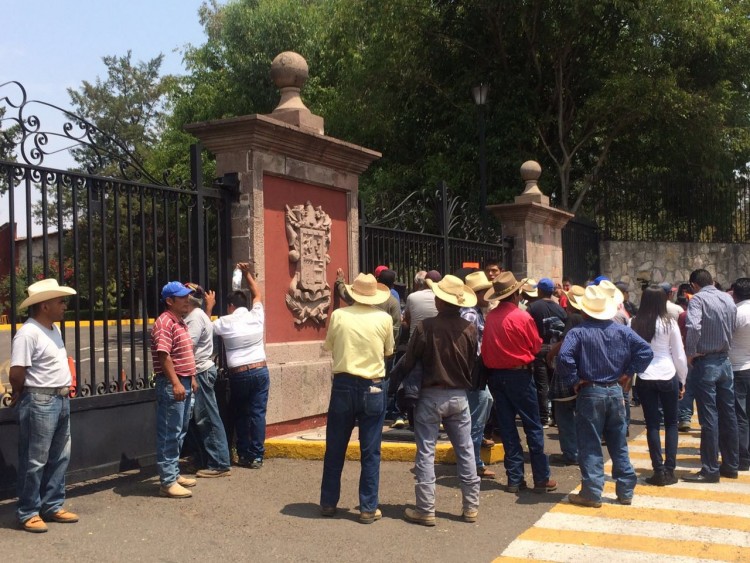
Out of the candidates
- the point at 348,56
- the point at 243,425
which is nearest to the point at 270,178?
the point at 243,425

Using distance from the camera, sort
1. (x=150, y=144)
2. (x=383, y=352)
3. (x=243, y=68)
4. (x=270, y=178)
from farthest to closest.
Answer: (x=150, y=144) < (x=243, y=68) < (x=270, y=178) < (x=383, y=352)

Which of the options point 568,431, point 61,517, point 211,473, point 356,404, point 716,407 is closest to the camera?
point 61,517

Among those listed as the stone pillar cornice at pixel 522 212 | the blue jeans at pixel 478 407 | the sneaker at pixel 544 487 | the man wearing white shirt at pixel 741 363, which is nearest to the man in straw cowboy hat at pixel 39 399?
the blue jeans at pixel 478 407

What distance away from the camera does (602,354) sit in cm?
660

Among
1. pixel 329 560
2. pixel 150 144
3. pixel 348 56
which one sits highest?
pixel 150 144

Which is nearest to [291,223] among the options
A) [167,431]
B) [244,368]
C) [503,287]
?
[244,368]

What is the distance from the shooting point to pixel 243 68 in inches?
1171

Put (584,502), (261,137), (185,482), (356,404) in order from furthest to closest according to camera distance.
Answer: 1. (261,137)
2. (185,482)
3. (584,502)
4. (356,404)

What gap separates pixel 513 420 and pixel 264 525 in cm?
231

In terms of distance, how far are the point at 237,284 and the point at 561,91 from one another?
1311 centimetres

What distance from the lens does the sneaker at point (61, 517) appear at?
588 cm

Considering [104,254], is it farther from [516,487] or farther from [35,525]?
[516,487]

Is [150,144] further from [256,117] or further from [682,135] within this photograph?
[256,117]

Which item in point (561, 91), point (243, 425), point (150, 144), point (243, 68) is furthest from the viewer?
point (150, 144)
